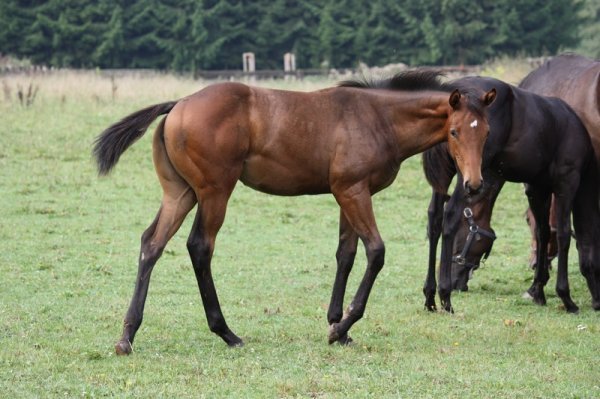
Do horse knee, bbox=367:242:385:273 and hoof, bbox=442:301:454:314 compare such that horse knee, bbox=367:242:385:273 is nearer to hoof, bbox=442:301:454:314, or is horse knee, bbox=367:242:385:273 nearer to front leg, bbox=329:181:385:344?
front leg, bbox=329:181:385:344

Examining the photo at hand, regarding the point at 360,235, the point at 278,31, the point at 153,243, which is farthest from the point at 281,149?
the point at 278,31

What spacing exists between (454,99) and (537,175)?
2.23m

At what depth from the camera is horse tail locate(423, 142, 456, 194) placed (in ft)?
30.2

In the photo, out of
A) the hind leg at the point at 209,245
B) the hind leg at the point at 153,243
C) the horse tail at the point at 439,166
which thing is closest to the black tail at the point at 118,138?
the hind leg at the point at 153,243

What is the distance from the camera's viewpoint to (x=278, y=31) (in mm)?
44438

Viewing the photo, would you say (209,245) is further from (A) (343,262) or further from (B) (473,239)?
(B) (473,239)

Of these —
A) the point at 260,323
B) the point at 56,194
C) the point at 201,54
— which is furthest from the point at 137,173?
the point at 201,54

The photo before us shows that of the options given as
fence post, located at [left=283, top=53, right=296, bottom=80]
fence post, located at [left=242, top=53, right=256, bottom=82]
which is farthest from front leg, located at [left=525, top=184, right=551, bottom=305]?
fence post, located at [left=242, top=53, right=256, bottom=82]

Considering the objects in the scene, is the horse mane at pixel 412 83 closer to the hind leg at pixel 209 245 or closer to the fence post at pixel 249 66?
the hind leg at pixel 209 245

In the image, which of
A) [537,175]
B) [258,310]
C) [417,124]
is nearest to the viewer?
[417,124]

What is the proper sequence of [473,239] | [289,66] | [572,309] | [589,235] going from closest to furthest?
[572,309] → [589,235] → [473,239] → [289,66]

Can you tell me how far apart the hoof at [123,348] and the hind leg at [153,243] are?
0.09 ft

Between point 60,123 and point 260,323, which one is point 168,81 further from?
point 260,323

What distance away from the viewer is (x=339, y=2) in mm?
44500
